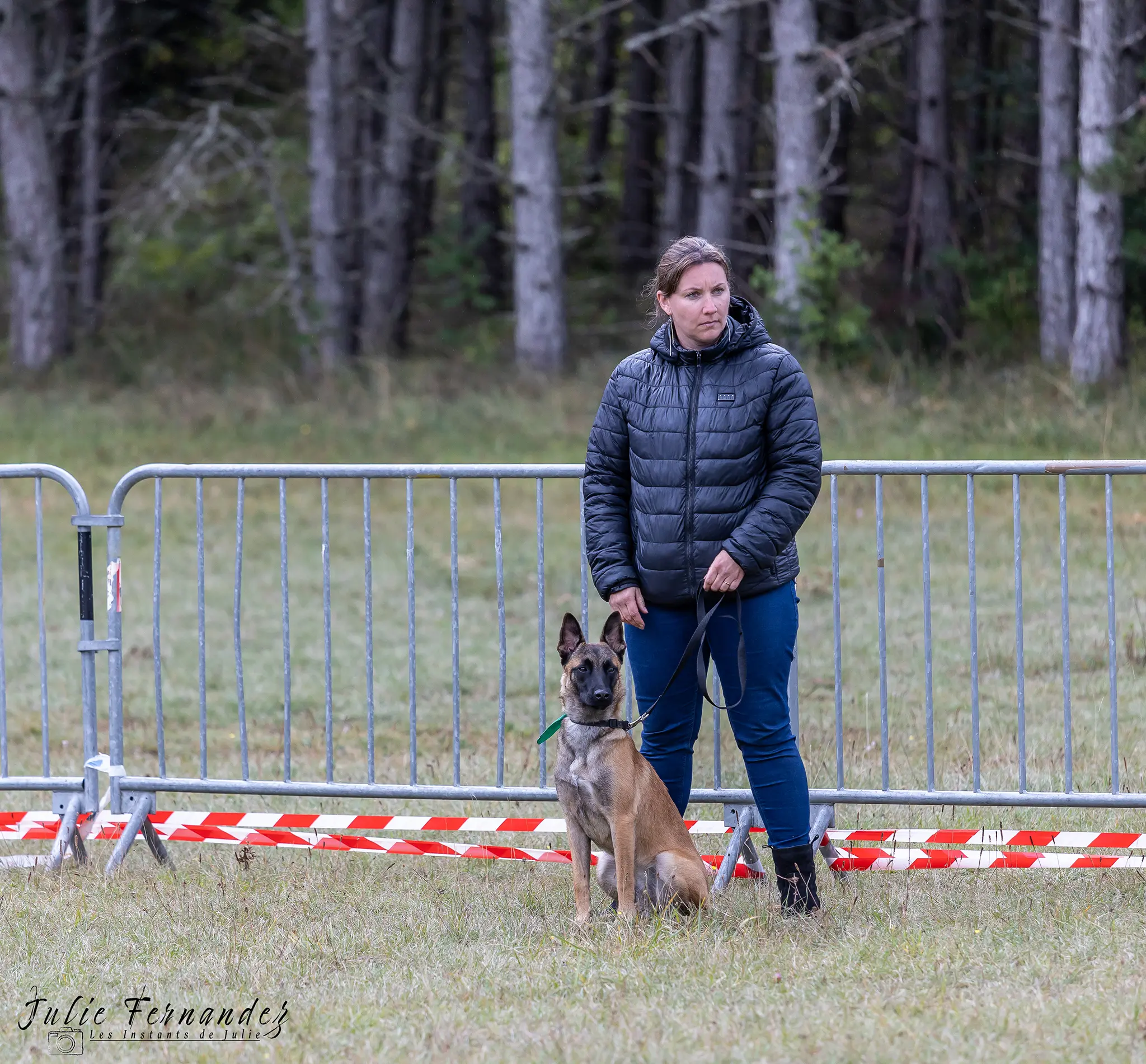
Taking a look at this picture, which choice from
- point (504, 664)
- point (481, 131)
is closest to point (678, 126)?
point (481, 131)

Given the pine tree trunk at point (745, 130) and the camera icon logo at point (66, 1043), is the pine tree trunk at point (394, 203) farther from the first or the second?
the camera icon logo at point (66, 1043)

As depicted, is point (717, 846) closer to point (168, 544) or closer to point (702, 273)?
point (702, 273)

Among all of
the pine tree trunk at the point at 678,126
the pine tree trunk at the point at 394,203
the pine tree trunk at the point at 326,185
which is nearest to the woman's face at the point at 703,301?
the pine tree trunk at the point at 326,185

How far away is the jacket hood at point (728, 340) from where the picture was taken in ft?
15.9

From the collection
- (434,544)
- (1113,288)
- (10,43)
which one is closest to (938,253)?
(1113,288)

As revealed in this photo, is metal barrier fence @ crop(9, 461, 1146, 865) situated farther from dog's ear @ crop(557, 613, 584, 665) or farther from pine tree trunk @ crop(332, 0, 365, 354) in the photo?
pine tree trunk @ crop(332, 0, 365, 354)

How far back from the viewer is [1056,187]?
18047 mm

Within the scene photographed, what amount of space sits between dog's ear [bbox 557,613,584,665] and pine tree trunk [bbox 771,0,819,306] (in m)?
12.2

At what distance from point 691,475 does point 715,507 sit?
0.12 m

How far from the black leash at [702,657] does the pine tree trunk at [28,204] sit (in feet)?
61.6

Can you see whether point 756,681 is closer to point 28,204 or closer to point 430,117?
point 28,204

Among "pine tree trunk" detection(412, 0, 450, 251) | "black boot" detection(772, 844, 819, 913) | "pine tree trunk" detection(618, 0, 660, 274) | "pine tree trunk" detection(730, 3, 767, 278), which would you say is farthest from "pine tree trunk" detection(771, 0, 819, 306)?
"black boot" detection(772, 844, 819, 913)

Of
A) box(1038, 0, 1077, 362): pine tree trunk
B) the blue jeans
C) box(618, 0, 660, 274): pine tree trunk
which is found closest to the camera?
the blue jeans

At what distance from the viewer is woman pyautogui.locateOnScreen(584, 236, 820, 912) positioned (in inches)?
189
